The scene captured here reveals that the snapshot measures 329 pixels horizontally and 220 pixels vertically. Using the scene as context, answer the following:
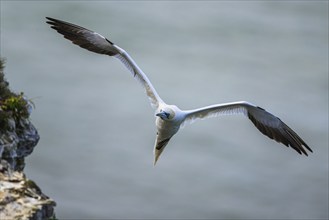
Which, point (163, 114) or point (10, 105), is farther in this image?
point (10, 105)

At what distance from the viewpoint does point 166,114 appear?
41.9 ft

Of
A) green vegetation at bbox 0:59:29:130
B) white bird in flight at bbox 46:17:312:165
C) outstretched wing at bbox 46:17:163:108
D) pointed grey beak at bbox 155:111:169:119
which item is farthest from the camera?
outstretched wing at bbox 46:17:163:108

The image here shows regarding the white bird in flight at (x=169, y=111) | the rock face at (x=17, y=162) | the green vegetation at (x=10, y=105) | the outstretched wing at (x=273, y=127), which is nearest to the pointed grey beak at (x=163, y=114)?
the white bird in flight at (x=169, y=111)

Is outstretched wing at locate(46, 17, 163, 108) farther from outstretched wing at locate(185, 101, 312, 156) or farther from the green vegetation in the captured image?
outstretched wing at locate(185, 101, 312, 156)

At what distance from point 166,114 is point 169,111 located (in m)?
0.10

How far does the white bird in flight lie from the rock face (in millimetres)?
1586

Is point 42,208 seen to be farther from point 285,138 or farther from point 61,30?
point 285,138

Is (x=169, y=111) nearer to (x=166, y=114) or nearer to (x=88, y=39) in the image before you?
(x=166, y=114)

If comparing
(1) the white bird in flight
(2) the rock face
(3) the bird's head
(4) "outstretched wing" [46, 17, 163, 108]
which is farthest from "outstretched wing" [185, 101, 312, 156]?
(2) the rock face

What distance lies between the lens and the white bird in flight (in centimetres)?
1315

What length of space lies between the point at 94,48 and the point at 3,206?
3736 millimetres

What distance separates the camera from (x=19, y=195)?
13055mm

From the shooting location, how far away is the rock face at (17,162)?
12.8 m

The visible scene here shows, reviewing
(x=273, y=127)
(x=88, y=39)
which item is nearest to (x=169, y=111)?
A: (x=273, y=127)
